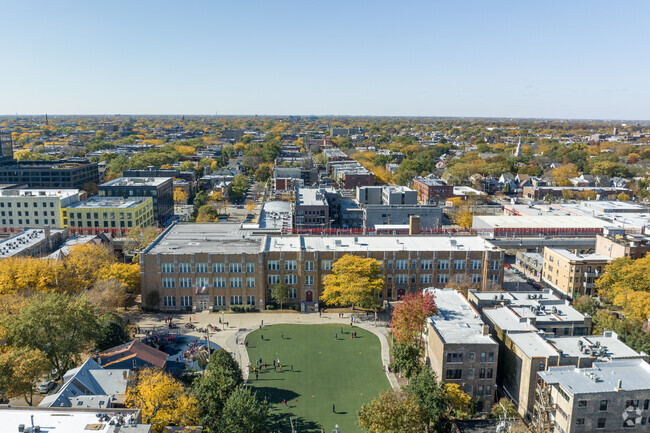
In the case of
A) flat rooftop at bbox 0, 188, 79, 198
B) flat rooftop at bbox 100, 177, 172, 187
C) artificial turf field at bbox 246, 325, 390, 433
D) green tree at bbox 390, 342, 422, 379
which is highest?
flat rooftop at bbox 100, 177, 172, 187

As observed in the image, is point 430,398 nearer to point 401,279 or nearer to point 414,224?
point 401,279

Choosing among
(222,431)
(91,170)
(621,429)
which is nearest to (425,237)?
(621,429)

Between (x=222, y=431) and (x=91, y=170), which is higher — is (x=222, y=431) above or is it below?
below

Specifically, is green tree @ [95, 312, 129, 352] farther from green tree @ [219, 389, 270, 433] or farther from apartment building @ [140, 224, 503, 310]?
green tree @ [219, 389, 270, 433]

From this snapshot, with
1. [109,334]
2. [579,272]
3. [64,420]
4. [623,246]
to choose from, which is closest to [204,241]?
[109,334]

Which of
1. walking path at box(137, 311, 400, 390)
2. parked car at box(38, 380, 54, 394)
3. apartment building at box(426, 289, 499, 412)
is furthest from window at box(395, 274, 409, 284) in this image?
parked car at box(38, 380, 54, 394)

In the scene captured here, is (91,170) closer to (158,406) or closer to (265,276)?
(265,276)
